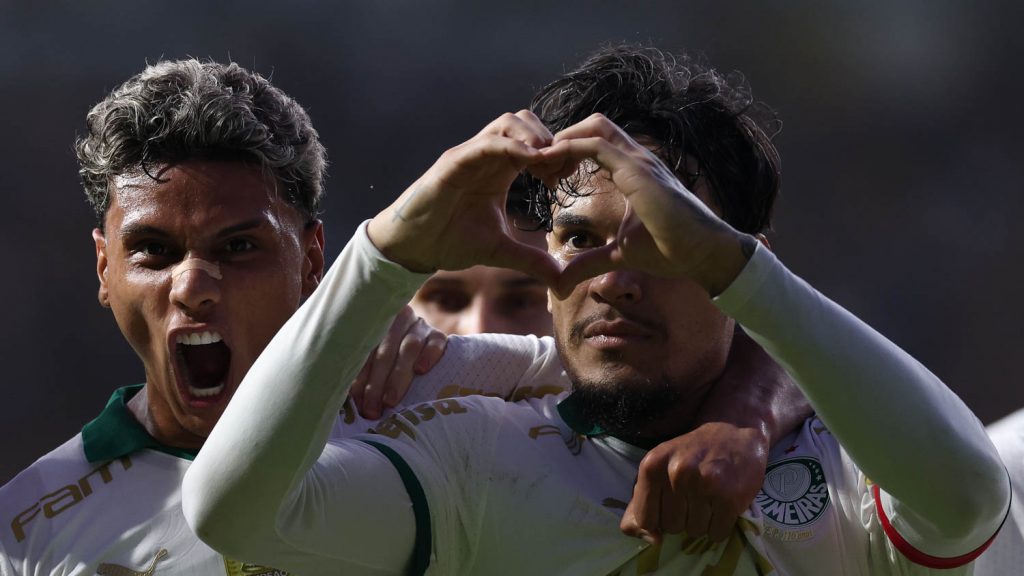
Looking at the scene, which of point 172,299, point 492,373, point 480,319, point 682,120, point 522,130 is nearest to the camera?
point 522,130

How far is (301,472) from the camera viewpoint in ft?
6.20

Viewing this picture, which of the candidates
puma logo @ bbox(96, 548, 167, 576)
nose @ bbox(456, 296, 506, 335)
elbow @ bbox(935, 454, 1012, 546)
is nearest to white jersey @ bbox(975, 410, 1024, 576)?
elbow @ bbox(935, 454, 1012, 546)

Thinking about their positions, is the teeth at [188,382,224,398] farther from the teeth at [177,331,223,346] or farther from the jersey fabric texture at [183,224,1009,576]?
the jersey fabric texture at [183,224,1009,576]

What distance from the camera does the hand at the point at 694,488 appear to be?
204 centimetres

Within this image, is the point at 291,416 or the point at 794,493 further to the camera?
the point at 794,493

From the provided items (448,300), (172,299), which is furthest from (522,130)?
(448,300)

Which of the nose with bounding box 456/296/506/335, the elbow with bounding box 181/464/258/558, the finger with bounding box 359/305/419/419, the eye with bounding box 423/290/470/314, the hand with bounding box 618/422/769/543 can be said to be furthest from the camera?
the eye with bounding box 423/290/470/314

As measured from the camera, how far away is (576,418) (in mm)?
2314

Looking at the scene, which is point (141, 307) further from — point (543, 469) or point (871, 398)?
point (871, 398)

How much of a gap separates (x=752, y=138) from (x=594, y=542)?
0.83 meters

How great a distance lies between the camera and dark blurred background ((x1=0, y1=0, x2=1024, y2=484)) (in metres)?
6.07

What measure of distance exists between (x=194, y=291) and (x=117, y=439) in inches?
11.1

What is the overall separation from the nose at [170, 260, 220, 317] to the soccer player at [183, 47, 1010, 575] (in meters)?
0.40

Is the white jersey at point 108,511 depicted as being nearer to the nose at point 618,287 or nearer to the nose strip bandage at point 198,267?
the nose strip bandage at point 198,267
